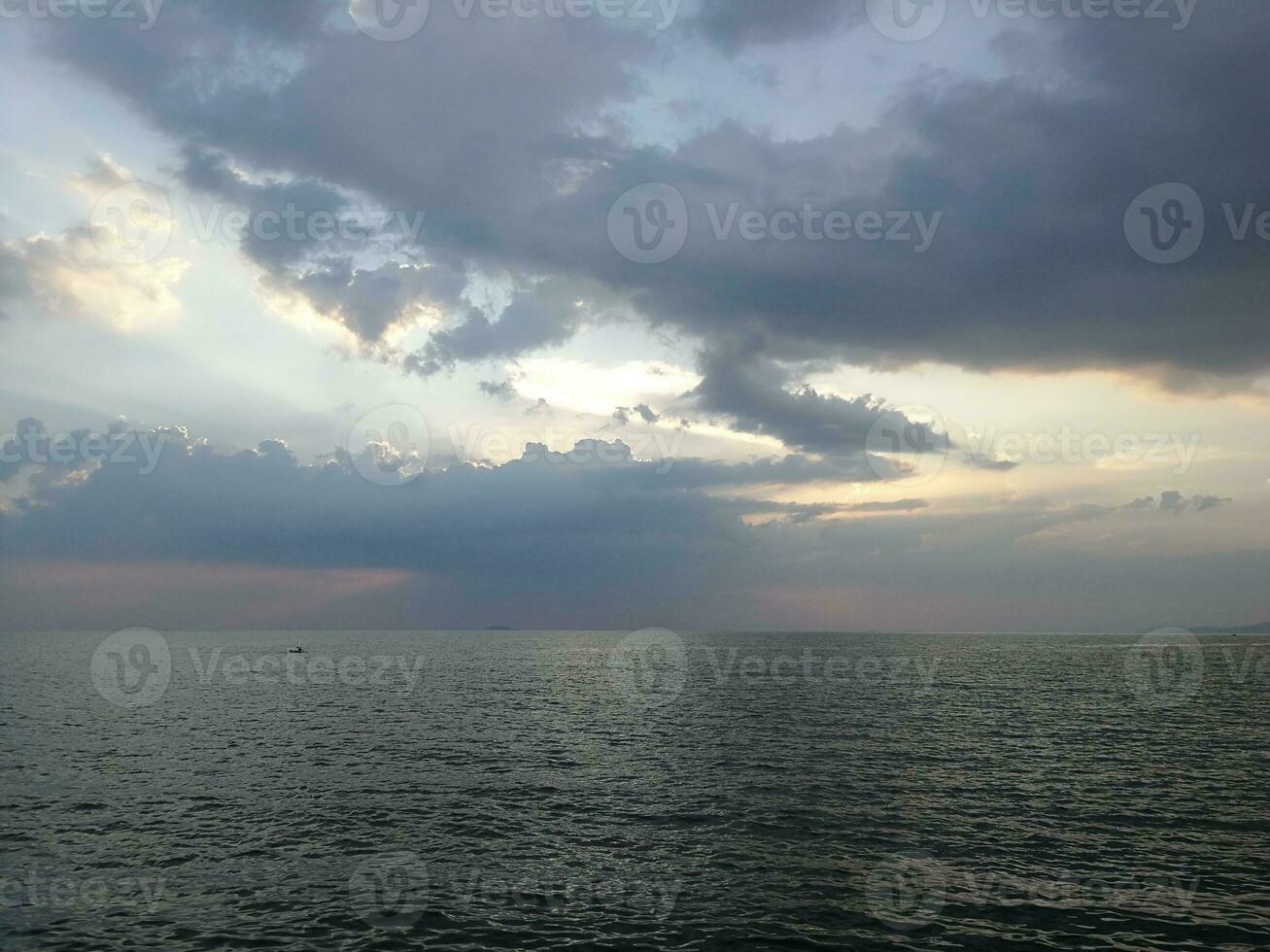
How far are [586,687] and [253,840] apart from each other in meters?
91.2

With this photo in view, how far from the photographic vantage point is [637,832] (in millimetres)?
39938

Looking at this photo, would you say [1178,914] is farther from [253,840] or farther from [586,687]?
[586,687]

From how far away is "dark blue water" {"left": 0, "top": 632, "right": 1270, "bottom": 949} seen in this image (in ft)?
92.0

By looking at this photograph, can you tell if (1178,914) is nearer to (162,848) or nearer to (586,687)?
(162,848)

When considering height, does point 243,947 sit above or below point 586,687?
above

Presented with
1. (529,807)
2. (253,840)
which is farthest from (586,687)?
(253,840)

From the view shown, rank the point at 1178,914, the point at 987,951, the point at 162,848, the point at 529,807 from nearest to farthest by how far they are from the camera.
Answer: the point at 987,951
the point at 1178,914
the point at 162,848
the point at 529,807

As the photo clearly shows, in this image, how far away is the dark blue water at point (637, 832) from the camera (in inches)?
1104

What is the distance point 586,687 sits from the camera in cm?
12675

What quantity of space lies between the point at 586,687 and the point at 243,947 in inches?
4046

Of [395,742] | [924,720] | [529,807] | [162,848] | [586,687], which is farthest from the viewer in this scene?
[586,687]

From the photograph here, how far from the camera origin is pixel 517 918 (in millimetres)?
28953

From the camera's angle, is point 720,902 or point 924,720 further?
point 924,720

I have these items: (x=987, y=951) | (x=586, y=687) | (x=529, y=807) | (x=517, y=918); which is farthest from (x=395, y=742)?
(x=586, y=687)
